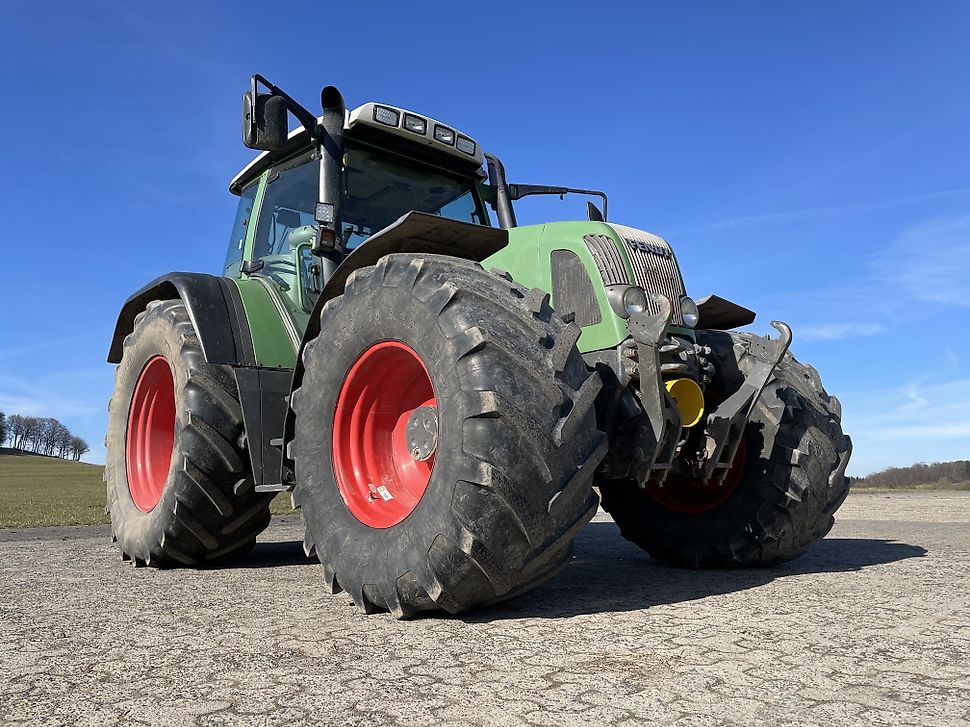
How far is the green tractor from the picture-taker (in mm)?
3006

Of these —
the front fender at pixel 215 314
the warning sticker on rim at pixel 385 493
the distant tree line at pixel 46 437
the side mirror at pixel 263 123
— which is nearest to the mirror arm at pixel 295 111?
the side mirror at pixel 263 123

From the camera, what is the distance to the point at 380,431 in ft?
13.0

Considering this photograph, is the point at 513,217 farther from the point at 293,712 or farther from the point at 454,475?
the point at 293,712

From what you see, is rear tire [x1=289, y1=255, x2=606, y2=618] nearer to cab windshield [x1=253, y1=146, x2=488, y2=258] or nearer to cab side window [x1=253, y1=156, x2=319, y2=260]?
cab windshield [x1=253, y1=146, x2=488, y2=258]

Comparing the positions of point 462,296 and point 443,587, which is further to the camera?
point 462,296

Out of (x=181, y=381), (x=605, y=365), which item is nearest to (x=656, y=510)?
(x=605, y=365)

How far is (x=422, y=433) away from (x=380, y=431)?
0.48 m

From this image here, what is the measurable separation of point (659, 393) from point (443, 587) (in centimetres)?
133

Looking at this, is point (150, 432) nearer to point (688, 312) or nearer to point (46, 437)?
point (688, 312)

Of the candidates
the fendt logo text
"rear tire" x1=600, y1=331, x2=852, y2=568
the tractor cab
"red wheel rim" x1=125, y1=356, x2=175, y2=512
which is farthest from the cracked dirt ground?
the tractor cab

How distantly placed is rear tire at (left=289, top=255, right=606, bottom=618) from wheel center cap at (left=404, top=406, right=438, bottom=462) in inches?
11.3

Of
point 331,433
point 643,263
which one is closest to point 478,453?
point 331,433

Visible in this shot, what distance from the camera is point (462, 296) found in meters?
3.21

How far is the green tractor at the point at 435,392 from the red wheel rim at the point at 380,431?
0.01 metres
